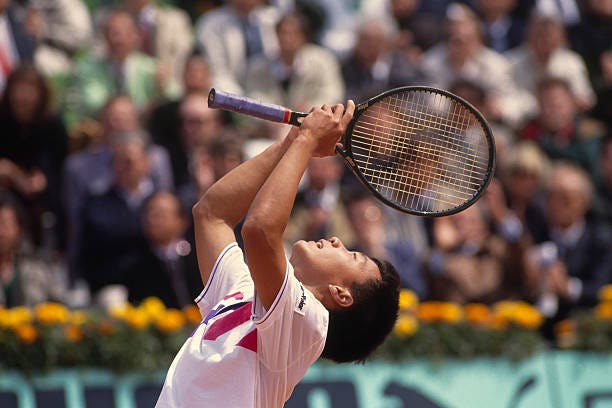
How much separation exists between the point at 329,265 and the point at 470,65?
22.9ft

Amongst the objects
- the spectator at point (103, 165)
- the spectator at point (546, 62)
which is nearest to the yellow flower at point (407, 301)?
the spectator at point (103, 165)

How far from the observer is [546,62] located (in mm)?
11398

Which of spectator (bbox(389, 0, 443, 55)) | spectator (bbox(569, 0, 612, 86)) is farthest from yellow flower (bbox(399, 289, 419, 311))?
spectator (bbox(569, 0, 612, 86))

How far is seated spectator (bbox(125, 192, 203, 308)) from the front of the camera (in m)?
8.16

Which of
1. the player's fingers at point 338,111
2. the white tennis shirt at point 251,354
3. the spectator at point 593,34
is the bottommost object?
the white tennis shirt at point 251,354

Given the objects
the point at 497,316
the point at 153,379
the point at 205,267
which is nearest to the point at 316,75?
the point at 497,316

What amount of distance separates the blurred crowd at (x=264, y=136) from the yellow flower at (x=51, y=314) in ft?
2.44

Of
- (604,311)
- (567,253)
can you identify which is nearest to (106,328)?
(604,311)

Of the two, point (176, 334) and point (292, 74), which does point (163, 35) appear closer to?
point (292, 74)

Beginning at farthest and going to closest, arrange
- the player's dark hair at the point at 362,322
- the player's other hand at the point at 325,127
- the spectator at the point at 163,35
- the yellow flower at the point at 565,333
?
the spectator at the point at 163,35
the yellow flower at the point at 565,333
the player's dark hair at the point at 362,322
the player's other hand at the point at 325,127

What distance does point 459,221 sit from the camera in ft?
30.3

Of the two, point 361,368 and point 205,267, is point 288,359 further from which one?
point 361,368

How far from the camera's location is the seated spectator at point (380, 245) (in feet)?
28.3

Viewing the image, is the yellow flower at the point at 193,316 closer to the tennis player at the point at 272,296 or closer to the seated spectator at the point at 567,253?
the tennis player at the point at 272,296
